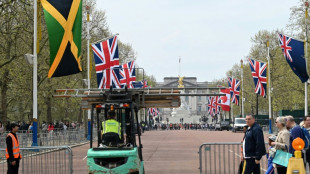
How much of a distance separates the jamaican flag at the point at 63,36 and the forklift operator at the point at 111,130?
27.0 ft

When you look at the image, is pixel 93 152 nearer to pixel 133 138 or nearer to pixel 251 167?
pixel 133 138

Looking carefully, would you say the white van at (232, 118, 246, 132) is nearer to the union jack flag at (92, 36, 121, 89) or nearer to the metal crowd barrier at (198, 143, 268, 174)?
the union jack flag at (92, 36, 121, 89)

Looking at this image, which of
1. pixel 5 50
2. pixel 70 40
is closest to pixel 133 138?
pixel 70 40

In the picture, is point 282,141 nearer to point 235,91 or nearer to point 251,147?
point 251,147

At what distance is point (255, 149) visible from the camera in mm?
11680

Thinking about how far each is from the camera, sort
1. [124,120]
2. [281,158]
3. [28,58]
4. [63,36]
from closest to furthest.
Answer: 1. [281,158]
2. [124,120]
3. [63,36]
4. [28,58]

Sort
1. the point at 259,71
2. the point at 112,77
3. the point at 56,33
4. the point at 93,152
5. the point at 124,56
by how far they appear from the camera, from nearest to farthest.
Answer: the point at 93,152 < the point at 56,33 < the point at 112,77 < the point at 259,71 < the point at 124,56

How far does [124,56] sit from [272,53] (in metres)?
19.4

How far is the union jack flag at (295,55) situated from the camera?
31.0 metres

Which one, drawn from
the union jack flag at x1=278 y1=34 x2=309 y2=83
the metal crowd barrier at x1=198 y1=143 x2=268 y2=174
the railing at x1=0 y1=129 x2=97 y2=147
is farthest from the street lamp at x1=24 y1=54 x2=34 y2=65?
the union jack flag at x1=278 y1=34 x2=309 y2=83

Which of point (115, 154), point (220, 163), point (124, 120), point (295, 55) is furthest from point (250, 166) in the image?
point (295, 55)

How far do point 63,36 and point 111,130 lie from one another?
29.0ft

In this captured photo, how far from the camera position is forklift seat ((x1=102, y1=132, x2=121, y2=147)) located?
489 inches

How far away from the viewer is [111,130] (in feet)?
40.5
